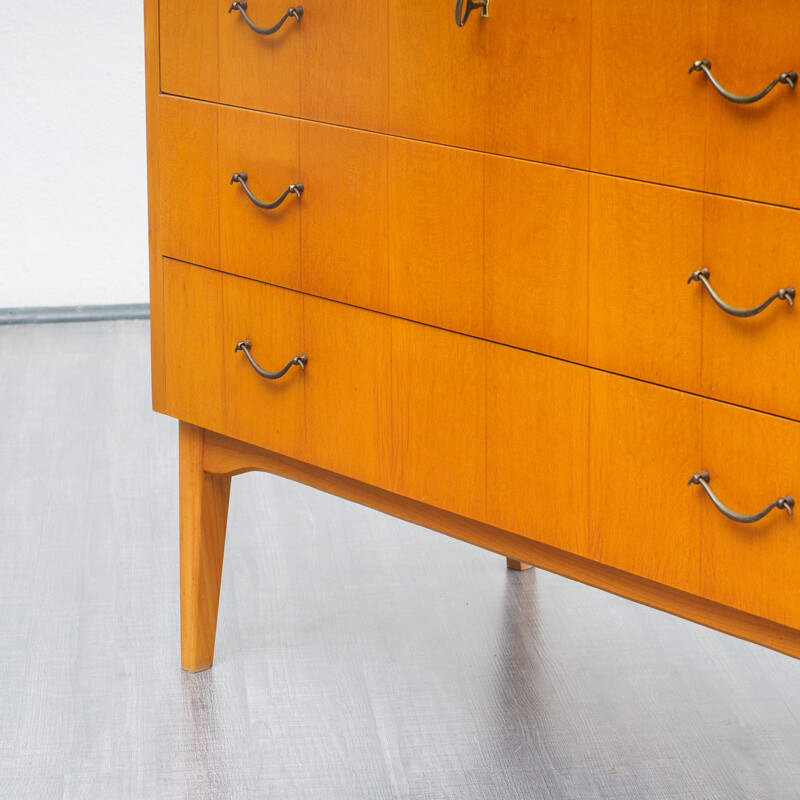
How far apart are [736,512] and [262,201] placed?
1.78ft

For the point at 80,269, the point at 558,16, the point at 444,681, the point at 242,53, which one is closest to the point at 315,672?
the point at 444,681

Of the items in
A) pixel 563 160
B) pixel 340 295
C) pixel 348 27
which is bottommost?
pixel 340 295

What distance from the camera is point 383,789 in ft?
4.39

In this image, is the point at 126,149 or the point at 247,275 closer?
the point at 247,275

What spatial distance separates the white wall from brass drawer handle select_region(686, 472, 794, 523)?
88.6 inches

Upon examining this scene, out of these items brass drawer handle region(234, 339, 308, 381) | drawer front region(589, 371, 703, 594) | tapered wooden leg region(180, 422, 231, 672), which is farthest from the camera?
tapered wooden leg region(180, 422, 231, 672)

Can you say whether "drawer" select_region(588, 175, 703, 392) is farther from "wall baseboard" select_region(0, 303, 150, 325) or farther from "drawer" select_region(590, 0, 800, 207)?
"wall baseboard" select_region(0, 303, 150, 325)

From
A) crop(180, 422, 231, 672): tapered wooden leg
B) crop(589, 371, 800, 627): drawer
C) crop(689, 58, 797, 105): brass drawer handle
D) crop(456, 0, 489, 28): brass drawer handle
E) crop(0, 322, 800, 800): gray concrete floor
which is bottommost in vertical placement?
crop(0, 322, 800, 800): gray concrete floor

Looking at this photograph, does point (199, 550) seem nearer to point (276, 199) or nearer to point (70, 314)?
point (276, 199)

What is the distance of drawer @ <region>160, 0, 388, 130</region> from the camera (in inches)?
44.8

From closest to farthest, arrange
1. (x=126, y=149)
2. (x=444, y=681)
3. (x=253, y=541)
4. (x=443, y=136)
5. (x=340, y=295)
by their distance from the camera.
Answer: (x=443, y=136) → (x=340, y=295) → (x=444, y=681) → (x=253, y=541) → (x=126, y=149)

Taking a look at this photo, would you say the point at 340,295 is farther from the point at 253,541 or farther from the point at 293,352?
the point at 253,541

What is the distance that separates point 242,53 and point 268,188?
127 mm

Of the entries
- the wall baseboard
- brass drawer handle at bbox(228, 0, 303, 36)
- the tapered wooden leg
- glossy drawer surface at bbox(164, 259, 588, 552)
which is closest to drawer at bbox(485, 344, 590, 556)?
glossy drawer surface at bbox(164, 259, 588, 552)
